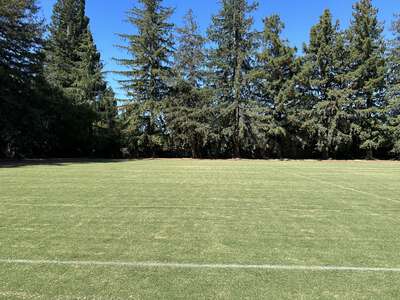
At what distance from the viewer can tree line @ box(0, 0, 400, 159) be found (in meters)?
34.1

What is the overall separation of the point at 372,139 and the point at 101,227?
32.9 meters

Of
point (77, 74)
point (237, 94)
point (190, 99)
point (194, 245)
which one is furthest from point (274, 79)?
point (194, 245)

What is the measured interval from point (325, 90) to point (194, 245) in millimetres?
33519

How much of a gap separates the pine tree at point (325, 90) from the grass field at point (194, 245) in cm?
2568

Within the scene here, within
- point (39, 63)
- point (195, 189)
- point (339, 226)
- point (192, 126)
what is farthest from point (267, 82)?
point (339, 226)

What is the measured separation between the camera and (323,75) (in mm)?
35719

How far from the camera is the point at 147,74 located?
36406 millimetres

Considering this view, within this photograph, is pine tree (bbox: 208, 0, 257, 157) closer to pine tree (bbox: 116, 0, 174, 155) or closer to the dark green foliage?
pine tree (bbox: 116, 0, 174, 155)

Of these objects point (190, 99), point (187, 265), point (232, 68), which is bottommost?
point (187, 265)

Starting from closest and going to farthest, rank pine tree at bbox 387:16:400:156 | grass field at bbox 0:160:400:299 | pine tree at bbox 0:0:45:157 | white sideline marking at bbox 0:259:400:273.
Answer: grass field at bbox 0:160:400:299 → white sideline marking at bbox 0:259:400:273 → pine tree at bbox 0:0:45:157 → pine tree at bbox 387:16:400:156

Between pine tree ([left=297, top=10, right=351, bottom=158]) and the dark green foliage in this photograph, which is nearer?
the dark green foliage

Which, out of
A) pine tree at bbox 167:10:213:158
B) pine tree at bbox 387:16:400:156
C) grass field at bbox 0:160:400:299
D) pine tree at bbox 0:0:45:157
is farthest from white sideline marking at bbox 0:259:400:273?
pine tree at bbox 387:16:400:156

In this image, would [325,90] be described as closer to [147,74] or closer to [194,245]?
[147,74]

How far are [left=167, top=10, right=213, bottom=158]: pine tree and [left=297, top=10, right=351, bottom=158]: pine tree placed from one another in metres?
8.98
